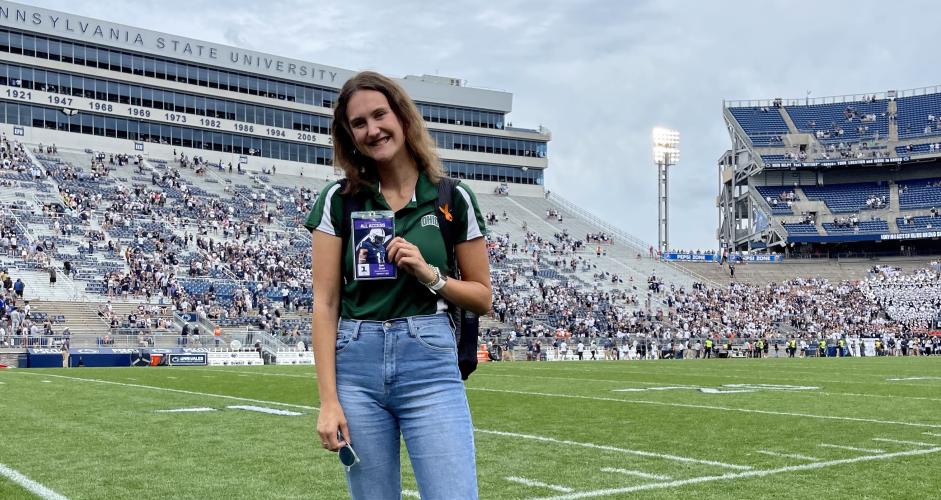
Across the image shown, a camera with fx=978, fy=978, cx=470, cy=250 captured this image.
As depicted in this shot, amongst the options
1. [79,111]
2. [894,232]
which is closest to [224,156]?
[79,111]

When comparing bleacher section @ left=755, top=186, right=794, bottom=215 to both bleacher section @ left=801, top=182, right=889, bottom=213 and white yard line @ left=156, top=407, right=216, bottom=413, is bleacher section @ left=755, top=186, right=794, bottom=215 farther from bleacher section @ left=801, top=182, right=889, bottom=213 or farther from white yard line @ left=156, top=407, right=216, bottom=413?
white yard line @ left=156, top=407, right=216, bottom=413

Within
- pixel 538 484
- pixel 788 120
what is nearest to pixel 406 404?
pixel 538 484

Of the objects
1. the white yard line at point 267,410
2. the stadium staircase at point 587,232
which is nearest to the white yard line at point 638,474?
the white yard line at point 267,410

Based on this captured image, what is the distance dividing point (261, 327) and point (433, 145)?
33169 mm

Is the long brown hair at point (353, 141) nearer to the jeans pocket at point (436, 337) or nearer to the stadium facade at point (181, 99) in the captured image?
the jeans pocket at point (436, 337)

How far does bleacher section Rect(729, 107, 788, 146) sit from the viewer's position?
69.2 m

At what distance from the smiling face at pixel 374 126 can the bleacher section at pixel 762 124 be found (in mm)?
69171

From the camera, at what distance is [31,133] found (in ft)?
173

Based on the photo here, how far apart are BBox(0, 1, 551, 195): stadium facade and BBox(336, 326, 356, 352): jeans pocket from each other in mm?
54495

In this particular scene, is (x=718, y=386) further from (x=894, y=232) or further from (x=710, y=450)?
(x=894, y=232)

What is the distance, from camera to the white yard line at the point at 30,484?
7.07 meters

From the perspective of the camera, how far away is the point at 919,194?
65250mm

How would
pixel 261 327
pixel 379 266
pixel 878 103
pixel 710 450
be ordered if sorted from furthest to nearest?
1. pixel 878 103
2. pixel 261 327
3. pixel 710 450
4. pixel 379 266

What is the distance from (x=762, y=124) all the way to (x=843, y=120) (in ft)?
18.3
